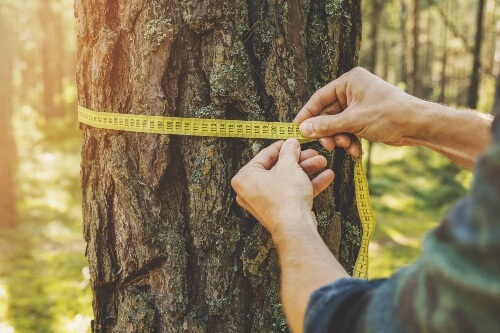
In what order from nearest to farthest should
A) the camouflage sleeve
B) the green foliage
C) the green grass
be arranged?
the camouflage sleeve, the green foliage, the green grass

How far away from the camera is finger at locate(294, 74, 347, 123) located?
218 centimetres

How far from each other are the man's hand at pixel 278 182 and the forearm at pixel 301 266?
0.21ft

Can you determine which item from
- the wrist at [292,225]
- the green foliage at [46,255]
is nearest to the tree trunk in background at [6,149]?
the green foliage at [46,255]

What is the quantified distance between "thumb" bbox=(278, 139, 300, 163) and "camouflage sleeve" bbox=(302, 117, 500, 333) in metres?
0.89

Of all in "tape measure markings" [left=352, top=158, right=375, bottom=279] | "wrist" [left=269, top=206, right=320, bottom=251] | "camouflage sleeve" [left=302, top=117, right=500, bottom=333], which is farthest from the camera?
"tape measure markings" [left=352, top=158, right=375, bottom=279]

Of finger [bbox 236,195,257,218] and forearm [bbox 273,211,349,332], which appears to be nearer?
forearm [bbox 273,211,349,332]

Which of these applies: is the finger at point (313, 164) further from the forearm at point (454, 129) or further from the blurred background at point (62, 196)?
the blurred background at point (62, 196)

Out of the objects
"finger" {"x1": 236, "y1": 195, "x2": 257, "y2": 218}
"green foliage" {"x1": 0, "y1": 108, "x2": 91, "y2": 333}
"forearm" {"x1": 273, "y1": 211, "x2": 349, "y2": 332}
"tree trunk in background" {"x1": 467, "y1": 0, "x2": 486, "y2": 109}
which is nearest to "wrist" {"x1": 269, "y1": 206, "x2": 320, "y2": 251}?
"forearm" {"x1": 273, "y1": 211, "x2": 349, "y2": 332}

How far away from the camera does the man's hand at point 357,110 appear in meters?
2.20

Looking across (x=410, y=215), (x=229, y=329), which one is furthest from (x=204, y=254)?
(x=410, y=215)

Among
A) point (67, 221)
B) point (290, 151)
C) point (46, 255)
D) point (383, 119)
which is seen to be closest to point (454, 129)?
point (383, 119)

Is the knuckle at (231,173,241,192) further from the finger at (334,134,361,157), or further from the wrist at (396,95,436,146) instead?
the wrist at (396,95,436,146)

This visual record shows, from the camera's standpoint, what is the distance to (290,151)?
201 cm

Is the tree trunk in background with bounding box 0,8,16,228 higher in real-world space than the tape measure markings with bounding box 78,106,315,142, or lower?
higher
